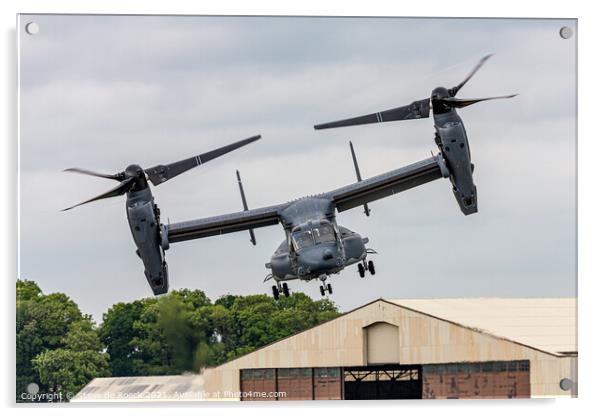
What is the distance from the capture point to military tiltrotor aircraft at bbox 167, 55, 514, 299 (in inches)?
705

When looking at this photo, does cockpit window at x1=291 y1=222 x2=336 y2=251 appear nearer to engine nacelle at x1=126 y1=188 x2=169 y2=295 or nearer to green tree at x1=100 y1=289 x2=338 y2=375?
green tree at x1=100 y1=289 x2=338 y2=375

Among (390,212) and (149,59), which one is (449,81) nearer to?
(390,212)

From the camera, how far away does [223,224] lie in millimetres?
18672

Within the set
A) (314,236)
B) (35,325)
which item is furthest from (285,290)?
(35,325)

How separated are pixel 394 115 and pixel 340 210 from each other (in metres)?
1.69

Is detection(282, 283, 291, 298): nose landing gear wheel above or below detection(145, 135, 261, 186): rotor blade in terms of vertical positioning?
below

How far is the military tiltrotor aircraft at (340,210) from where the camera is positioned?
17.9 meters

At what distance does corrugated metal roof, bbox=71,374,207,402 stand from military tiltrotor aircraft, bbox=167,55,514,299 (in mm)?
1872

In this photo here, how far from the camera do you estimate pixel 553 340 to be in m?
16.7

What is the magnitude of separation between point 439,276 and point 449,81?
2.44m

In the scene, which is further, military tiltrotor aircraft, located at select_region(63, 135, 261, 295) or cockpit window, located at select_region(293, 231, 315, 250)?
cockpit window, located at select_region(293, 231, 315, 250)

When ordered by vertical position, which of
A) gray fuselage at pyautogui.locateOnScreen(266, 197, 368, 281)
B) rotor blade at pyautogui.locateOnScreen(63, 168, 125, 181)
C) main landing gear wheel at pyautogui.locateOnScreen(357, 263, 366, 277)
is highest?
rotor blade at pyautogui.locateOnScreen(63, 168, 125, 181)

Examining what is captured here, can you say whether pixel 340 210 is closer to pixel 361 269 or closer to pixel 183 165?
pixel 361 269

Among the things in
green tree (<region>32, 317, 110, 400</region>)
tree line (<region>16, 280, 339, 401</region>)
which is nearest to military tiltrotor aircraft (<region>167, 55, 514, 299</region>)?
tree line (<region>16, 280, 339, 401</region>)
